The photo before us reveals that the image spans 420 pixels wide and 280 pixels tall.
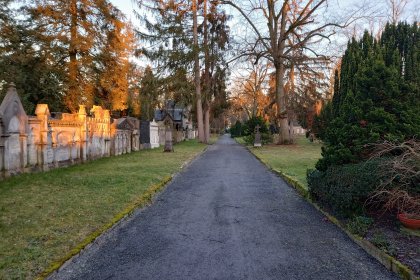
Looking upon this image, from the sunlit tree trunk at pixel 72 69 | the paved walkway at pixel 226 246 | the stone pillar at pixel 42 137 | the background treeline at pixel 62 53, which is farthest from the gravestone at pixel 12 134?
the sunlit tree trunk at pixel 72 69

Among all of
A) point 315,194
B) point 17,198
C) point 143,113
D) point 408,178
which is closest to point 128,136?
point 17,198

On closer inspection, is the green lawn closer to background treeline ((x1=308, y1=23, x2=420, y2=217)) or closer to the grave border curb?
background treeline ((x1=308, y1=23, x2=420, y2=217))

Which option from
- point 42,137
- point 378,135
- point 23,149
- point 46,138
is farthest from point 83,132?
point 378,135

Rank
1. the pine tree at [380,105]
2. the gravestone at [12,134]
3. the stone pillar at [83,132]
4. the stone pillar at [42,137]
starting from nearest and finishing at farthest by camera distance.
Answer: the pine tree at [380,105]
the gravestone at [12,134]
the stone pillar at [42,137]
the stone pillar at [83,132]

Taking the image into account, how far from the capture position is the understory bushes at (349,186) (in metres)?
5.30

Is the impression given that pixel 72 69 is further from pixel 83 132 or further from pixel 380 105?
pixel 380 105

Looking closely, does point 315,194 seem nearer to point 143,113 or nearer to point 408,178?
point 408,178

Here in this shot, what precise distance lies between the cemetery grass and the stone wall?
0.65 metres

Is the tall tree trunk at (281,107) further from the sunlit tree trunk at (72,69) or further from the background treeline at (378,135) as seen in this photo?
the background treeline at (378,135)

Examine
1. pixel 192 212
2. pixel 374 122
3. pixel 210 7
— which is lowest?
pixel 192 212

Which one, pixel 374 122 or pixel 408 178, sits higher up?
pixel 374 122

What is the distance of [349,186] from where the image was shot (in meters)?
5.58

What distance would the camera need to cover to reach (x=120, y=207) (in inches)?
262

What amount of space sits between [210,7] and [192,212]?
3225 centimetres
